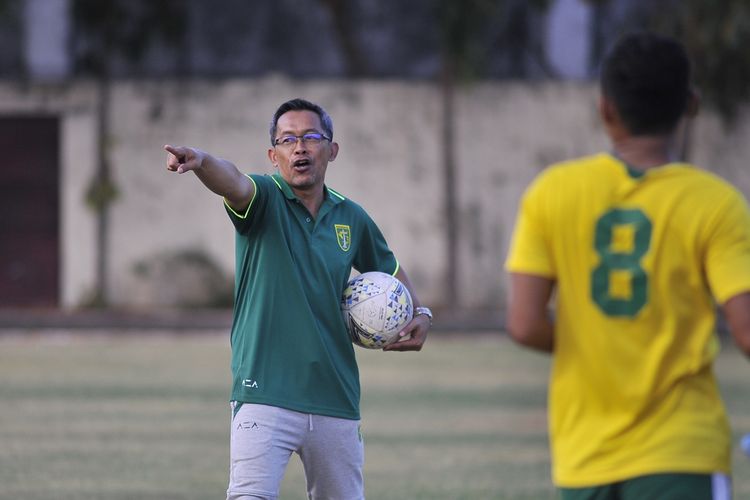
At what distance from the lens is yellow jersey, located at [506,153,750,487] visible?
458 cm

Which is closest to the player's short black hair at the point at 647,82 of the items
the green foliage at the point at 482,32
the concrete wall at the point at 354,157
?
the green foliage at the point at 482,32

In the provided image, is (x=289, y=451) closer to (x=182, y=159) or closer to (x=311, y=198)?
(x=311, y=198)

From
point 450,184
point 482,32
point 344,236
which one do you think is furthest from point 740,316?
point 450,184

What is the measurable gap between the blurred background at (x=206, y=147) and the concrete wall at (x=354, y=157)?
1.1 inches

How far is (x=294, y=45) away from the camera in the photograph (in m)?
32.8

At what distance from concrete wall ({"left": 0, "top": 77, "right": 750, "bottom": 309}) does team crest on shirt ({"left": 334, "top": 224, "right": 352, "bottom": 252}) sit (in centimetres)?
2419

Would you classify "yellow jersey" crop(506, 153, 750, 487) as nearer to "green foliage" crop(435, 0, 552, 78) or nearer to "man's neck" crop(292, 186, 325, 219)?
"man's neck" crop(292, 186, 325, 219)

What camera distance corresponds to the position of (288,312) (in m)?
6.59

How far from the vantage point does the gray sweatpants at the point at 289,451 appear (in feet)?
21.0

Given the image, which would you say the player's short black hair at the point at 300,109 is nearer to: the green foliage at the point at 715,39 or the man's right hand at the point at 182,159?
the man's right hand at the point at 182,159

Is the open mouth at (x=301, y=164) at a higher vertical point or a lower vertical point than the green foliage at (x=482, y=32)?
lower

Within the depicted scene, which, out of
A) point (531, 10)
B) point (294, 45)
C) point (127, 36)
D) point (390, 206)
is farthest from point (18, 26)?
point (531, 10)

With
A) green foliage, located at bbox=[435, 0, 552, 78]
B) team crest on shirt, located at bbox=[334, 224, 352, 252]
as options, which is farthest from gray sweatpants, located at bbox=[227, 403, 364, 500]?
green foliage, located at bbox=[435, 0, 552, 78]

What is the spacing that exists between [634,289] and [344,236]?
2457mm
